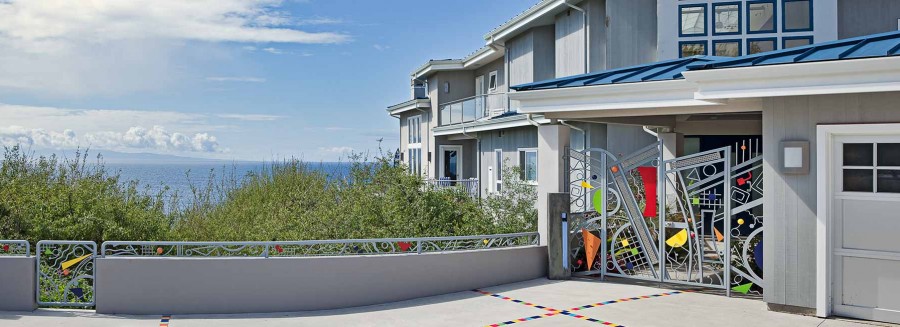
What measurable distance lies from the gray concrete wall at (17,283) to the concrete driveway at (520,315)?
0.20m

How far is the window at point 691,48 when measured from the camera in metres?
15.6

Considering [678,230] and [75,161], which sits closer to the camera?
[678,230]

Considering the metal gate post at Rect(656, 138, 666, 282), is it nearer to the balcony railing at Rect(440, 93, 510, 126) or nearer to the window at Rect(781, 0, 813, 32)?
the window at Rect(781, 0, 813, 32)

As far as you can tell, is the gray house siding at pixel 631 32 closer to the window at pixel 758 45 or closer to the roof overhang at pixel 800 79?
the window at pixel 758 45

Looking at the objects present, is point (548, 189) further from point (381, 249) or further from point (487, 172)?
point (487, 172)

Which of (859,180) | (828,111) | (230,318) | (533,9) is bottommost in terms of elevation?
(230,318)

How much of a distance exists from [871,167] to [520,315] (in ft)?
14.2

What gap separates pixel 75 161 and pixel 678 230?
442 inches

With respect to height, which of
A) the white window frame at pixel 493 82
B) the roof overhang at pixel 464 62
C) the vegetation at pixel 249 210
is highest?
the roof overhang at pixel 464 62

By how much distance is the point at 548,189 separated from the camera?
11.1m

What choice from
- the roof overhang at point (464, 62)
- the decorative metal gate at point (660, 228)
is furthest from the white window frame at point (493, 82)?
the decorative metal gate at point (660, 228)

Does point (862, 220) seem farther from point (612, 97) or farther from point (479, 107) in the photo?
point (479, 107)

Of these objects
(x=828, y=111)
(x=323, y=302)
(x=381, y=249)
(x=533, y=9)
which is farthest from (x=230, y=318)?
(x=533, y=9)

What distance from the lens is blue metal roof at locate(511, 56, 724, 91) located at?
31.9 ft
